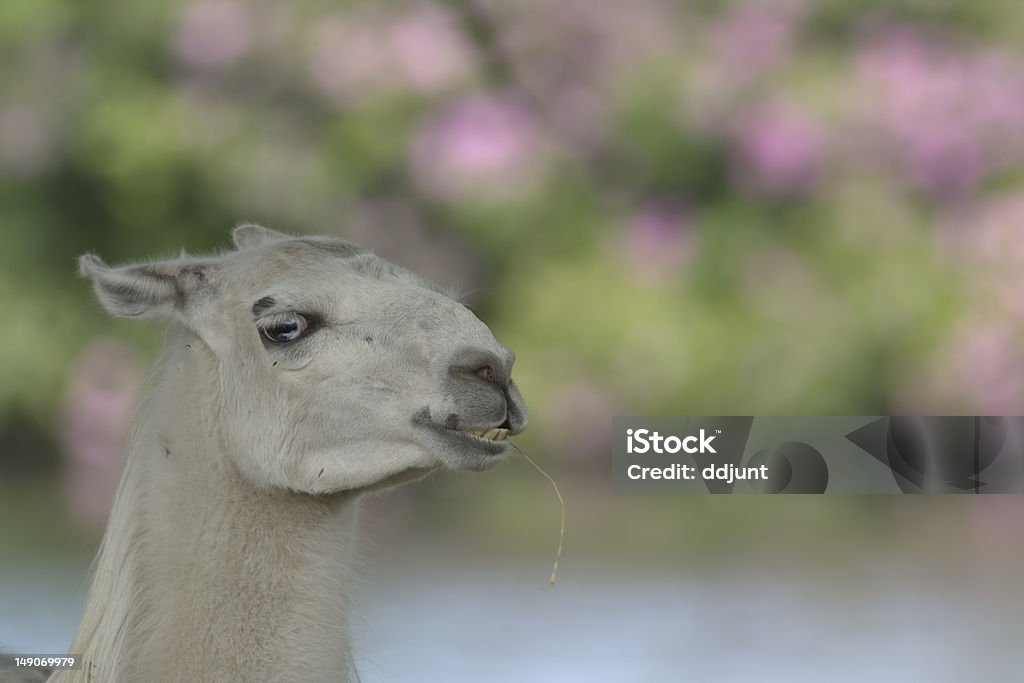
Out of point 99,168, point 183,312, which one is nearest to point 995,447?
point 99,168

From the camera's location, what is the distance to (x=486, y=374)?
7.79ft

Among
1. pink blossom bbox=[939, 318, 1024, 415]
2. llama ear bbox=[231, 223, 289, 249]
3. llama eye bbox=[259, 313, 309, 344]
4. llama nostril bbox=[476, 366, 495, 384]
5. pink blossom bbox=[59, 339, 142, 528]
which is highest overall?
pink blossom bbox=[939, 318, 1024, 415]

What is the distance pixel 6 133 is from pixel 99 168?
55 centimetres

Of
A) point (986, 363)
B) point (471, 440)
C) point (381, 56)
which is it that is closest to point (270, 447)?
point (471, 440)

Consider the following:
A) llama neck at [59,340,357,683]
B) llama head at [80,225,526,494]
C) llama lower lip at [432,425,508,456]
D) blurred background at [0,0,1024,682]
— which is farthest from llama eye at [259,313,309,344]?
blurred background at [0,0,1024,682]

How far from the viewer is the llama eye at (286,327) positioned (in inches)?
99.2

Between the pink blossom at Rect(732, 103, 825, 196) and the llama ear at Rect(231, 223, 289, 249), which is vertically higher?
the pink blossom at Rect(732, 103, 825, 196)

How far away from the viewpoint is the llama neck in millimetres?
2498

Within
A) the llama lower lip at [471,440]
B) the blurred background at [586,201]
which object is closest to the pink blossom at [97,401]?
the blurred background at [586,201]

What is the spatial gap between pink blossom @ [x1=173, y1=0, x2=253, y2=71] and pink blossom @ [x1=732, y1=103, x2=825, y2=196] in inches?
119

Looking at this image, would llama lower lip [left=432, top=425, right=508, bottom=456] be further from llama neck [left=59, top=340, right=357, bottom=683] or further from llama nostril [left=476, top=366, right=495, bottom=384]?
llama neck [left=59, top=340, right=357, bottom=683]

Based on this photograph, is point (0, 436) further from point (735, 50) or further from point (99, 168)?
point (735, 50)

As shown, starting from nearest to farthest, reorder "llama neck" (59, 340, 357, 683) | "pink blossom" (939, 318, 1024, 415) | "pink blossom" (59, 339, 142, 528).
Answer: "llama neck" (59, 340, 357, 683) < "pink blossom" (59, 339, 142, 528) < "pink blossom" (939, 318, 1024, 415)

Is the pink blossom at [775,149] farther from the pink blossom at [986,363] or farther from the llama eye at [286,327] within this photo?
the llama eye at [286,327]
